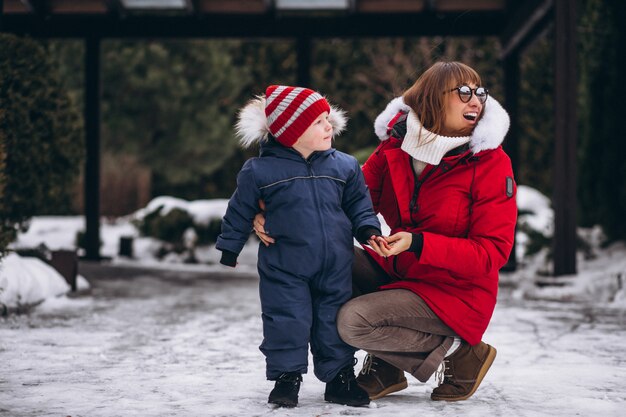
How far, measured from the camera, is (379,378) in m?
3.83

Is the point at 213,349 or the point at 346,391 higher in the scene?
the point at 346,391

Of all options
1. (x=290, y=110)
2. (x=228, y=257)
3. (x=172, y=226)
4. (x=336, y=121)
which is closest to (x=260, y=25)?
(x=172, y=226)

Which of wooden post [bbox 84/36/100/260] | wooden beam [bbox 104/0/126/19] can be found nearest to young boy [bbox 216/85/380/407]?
wooden beam [bbox 104/0/126/19]

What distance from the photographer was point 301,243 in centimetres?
354

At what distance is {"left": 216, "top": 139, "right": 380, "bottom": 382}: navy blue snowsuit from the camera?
3531 mm

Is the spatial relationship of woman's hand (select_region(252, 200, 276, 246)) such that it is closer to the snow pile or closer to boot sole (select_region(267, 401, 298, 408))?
boot sole (select_region(267, 401, 298, 408))

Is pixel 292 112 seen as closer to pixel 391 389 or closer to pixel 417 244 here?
pixel 417 244

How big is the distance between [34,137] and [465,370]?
4838 mm

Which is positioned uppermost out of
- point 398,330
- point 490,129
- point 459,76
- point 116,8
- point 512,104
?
point 116,8

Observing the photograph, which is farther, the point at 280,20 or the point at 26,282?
the point at 280,20

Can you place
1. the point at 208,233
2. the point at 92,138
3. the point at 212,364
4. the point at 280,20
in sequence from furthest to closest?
the point at 208,233
the point at 92,138
the point at 280,20
the point at 212,364

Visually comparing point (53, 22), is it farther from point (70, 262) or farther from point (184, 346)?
point (184, 346)

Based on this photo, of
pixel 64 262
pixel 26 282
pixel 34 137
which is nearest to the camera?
pixel 26 282

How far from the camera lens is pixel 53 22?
33.1ft
